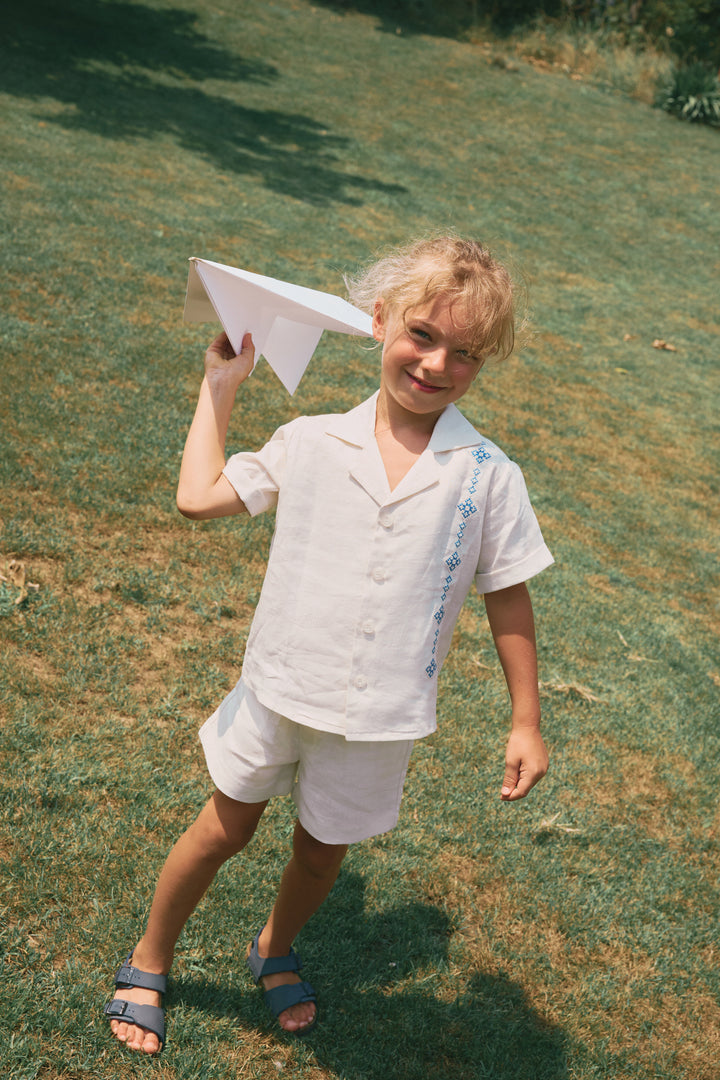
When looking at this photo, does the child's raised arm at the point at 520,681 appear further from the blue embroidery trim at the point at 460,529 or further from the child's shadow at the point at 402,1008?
the child's shadow at the point at 402,1008

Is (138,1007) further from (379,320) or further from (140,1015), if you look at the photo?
(379,320)

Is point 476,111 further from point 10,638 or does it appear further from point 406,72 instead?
point 10,638

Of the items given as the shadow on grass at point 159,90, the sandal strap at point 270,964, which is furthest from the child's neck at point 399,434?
the shadow on grass at point 159,90

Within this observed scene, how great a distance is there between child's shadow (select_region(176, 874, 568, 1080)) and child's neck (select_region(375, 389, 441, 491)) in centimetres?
149

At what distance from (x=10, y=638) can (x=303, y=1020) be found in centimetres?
178

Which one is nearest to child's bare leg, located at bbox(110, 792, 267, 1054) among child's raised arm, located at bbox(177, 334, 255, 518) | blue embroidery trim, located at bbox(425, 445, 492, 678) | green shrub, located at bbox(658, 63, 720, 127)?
blue embroidery trim, located at bbox(425, 445, 492, 678)

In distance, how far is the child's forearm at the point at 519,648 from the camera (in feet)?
6.73

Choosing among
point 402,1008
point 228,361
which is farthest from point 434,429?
point 402,1008

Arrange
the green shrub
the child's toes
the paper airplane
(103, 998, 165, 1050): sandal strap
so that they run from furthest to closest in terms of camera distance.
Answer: the green shrub, the child's toes, (103, 998, 165, 1050): sandal strap, the paper airplane

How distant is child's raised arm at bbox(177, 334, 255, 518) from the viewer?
1.91 m

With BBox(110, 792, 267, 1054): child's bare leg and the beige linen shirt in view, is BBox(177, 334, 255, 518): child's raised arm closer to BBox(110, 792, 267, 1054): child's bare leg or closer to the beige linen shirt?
the beige linen shirt

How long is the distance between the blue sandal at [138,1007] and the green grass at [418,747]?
0.20ft

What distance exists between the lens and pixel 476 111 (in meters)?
17.2

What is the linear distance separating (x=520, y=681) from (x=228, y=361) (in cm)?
95
